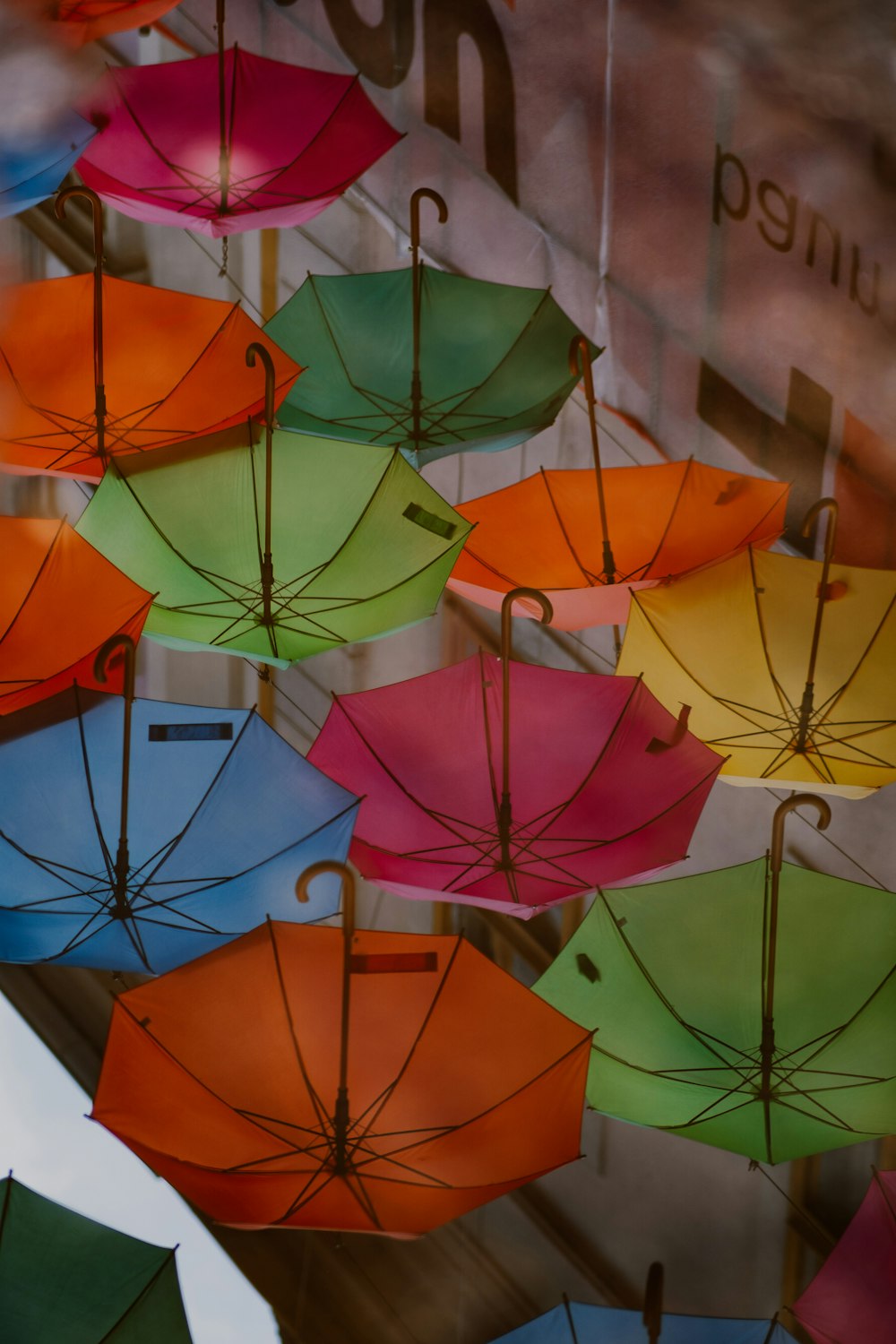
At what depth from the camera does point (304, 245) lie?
20.2 feet

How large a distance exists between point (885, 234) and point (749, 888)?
6.35ft

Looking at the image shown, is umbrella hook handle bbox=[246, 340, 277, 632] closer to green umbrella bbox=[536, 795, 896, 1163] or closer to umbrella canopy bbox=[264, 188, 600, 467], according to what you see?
umbrella canopy bbox=[264, 188, 600, 467]

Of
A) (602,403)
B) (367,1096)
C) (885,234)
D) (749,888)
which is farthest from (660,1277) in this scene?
(602,403)

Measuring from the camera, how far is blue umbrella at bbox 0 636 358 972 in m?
3.34

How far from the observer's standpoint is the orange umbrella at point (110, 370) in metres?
4.51

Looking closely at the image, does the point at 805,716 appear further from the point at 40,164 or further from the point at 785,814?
the point at 40,164

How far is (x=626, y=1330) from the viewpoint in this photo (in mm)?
2902

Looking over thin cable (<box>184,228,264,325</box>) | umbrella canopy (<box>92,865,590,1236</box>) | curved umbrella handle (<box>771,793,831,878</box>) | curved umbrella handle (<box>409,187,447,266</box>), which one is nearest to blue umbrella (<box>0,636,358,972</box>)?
umbrella canopy (<box>92,865,590,1236</box>)

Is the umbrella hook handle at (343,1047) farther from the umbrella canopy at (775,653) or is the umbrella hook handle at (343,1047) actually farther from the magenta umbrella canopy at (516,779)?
the umbrella canopy at (775,653)

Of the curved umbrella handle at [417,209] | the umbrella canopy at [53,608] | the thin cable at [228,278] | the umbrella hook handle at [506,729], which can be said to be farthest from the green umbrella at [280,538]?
the thin cable at [228,278]

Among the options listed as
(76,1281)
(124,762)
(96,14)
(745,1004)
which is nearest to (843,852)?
(745,1004)

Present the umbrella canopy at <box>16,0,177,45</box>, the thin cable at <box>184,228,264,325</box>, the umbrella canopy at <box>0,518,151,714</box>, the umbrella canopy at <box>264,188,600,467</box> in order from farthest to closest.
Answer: the umbrella canopy at <box>16,0,177,45</box> → the thin cable at <box>184,228,264,325</box> → the umbrella canopy at <box>264,188,600,467</box> → the umbrella canopy at <box>0,518,151,714</box>

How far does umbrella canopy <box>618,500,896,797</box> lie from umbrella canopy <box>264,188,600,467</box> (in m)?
1.02

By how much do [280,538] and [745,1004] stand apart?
1.69 metres
